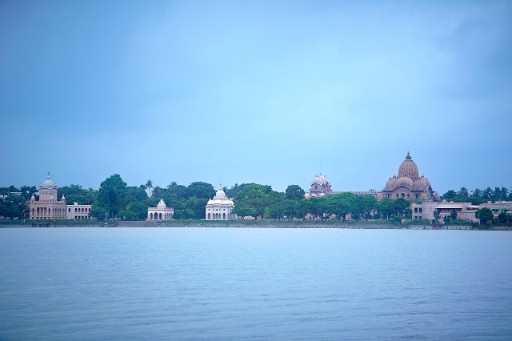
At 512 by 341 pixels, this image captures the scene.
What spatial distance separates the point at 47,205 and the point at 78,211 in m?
8.71

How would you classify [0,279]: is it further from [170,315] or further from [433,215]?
[433,215]

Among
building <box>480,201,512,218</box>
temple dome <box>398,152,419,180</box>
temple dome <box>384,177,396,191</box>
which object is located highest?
temple dome <box>398,152,419,180</box>

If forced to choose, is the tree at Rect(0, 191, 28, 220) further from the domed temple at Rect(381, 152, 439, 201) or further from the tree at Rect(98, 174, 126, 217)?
the domed temple at Rect(381, 152, 439, 201)

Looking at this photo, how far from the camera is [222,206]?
149250 millimetres

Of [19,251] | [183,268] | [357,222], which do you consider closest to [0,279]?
[183,268]

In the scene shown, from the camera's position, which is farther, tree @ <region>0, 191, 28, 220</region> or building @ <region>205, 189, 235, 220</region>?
building @ <region>205, 189, 235, 220</region>

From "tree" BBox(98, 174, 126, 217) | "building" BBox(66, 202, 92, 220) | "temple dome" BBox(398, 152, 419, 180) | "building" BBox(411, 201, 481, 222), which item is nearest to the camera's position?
"building" BBox(411, 201, 481, 222)

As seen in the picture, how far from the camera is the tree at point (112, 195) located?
138500 millimetres

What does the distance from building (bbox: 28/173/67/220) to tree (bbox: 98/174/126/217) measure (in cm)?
1351

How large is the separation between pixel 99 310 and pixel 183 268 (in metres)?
15.2

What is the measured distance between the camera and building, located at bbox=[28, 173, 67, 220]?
149000mm

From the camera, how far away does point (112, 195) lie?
138 m

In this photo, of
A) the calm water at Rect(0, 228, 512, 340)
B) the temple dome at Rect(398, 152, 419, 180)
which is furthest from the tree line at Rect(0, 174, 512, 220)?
the calm water at Rect(0, 228, 512, 340)

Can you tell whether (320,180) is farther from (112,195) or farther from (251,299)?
(251,299)
